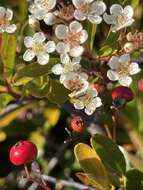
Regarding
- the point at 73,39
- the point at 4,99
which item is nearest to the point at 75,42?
the point at 73,39

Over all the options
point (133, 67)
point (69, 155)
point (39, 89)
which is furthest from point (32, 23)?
point (69, 155)

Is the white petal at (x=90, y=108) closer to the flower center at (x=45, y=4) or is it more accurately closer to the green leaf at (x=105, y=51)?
the green leaf at (x=105, y=51)

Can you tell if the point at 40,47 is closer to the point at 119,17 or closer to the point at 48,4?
the point at 48,4

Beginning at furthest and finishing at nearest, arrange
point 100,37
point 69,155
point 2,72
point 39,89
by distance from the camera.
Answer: point 100,37 → point 69,155 → point 2,72 → point 39,89

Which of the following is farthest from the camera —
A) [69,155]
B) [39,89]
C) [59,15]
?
[69,155]

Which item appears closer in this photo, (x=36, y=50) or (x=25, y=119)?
(x=36, y=50)

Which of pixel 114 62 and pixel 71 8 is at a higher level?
pixel 71 8

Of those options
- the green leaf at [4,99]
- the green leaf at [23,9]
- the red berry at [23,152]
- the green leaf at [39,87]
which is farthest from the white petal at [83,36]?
the green leaf at [23,9]

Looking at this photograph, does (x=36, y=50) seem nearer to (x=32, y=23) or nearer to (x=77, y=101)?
(x=32, y=23)
